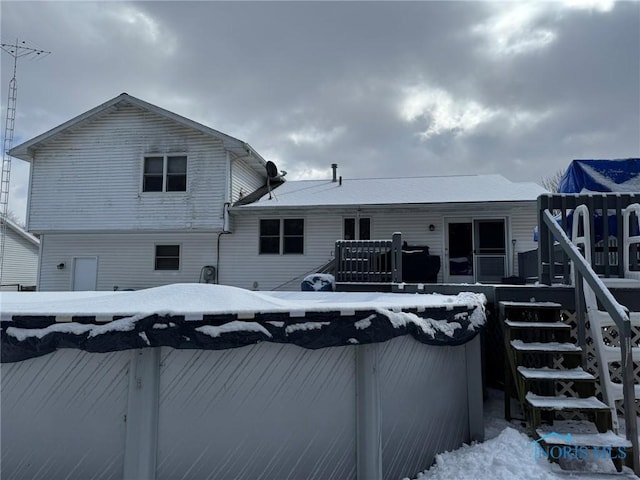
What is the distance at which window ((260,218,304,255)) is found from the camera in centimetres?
1123

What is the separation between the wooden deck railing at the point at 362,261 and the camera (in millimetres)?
7245

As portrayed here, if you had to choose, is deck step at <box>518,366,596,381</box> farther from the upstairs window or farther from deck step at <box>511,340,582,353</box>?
the upstairs window

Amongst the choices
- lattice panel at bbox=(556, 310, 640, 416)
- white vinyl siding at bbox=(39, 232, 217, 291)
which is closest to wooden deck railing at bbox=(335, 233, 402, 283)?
lattice panel at bbox=(556, 310, 640, 416)

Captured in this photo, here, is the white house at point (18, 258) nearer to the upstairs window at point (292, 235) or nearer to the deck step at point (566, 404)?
the upstairs window at point (292, 235)

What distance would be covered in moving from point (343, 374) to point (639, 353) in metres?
2.91

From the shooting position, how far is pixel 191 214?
1112cm

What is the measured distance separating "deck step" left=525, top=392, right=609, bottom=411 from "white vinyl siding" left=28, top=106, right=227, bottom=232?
916cm

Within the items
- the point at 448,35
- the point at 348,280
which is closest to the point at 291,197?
the point at 348,280

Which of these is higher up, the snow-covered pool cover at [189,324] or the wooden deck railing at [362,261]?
the wooden deck railing at [362,261]

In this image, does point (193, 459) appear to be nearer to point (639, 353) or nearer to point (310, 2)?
point (639, 353)

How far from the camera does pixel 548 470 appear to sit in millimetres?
2969

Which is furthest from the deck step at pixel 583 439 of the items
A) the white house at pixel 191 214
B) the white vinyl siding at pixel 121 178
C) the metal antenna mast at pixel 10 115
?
the metal antenna mast at pixel 10 115

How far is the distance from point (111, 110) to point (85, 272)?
5115 mm

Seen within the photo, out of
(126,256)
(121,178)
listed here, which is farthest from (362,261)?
(121,178)
